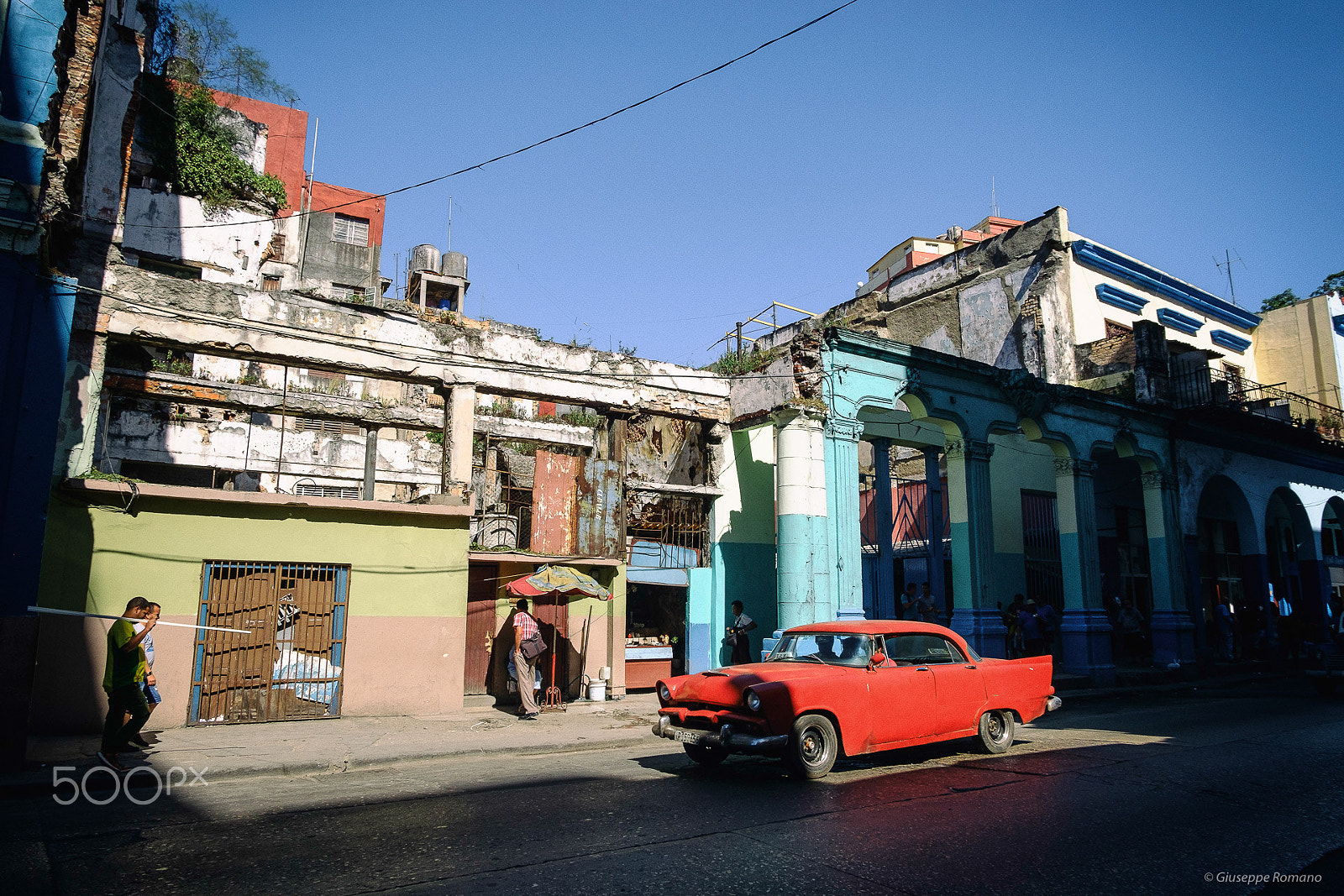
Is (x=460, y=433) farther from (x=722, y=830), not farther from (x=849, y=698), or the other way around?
(x=722, y=830)

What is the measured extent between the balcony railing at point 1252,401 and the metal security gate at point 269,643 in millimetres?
20479

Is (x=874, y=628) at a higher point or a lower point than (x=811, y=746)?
higher

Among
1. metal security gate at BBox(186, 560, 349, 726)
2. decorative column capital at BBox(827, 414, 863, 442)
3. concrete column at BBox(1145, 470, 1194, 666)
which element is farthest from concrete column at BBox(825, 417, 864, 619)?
concrete column at BBox(1145, 470, 1194, 666)

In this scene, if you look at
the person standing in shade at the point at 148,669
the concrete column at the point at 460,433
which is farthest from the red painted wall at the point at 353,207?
the person standing in shade at the point at 148,669

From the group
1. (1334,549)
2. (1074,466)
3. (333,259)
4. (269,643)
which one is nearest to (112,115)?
(269,643)

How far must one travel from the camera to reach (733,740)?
692cm

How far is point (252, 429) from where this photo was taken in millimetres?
20969

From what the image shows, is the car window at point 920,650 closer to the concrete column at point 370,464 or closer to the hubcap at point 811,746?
the hubcap at point 811,746

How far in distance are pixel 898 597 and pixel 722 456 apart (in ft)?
27.7

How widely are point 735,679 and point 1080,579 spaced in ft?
45.6

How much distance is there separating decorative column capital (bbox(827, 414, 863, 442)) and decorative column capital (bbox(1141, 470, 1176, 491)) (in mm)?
10234

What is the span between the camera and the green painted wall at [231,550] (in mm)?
10211

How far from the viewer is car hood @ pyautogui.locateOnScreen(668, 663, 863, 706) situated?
7.29 meters

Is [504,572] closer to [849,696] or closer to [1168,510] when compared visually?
[849,696]
